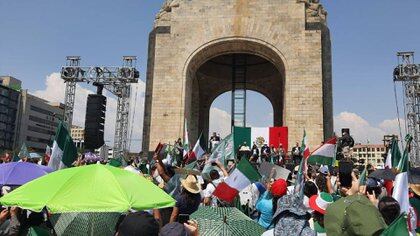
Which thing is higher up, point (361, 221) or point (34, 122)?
point (34, 122)

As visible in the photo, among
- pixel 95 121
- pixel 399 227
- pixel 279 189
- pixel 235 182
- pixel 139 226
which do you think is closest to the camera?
pixel 399 227

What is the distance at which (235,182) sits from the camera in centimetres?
635

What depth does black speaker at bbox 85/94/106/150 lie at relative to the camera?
1991 centimetres

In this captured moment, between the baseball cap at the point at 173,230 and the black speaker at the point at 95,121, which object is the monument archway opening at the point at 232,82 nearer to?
the black speaker at the point at 95,121

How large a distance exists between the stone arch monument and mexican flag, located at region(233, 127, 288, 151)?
603 millimetres

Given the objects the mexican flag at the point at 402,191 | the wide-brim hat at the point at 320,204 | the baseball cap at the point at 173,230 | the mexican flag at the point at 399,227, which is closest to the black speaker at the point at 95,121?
the wide-brim hat at the point at 320,204

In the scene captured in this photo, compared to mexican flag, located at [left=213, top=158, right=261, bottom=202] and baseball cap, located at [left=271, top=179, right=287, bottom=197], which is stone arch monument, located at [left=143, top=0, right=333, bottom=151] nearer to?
mexican flag, located at [left=213, top=158, right=261, bottom=202]

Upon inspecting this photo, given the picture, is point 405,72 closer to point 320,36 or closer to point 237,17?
point 320,36

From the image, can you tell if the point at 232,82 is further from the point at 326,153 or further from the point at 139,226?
the point at 139,226

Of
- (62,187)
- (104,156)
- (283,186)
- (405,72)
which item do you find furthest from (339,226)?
(405,72)

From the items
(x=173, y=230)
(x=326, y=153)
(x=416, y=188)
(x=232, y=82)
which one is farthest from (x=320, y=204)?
(x=232, y=82)

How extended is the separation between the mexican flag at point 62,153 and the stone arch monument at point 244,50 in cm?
1343

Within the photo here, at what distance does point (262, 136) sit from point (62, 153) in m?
15.3

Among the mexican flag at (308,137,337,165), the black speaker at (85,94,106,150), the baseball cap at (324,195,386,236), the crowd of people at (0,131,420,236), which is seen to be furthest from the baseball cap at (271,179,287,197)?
the black speaker at (85,94,106,150)
